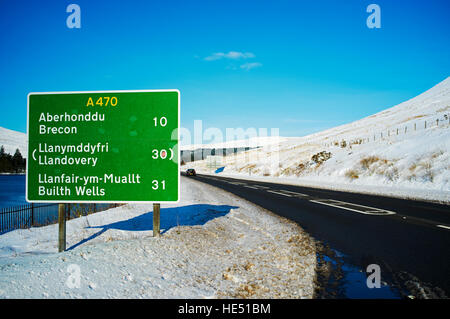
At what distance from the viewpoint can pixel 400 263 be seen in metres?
4.47

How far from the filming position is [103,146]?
547cm

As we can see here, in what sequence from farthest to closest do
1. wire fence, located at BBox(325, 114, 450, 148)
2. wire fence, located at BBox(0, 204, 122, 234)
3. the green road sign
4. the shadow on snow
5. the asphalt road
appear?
wire fence, located at BBox(325, 114, 450, 148) → wire fence, located at BBox(0, 204, 122, 234) → the shadow on snow → the green road sign → the asphalt road

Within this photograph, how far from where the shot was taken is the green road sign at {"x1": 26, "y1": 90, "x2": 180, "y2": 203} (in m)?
5.36

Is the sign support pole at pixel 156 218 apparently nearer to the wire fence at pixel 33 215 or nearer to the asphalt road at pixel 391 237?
the asphalt road at pixel 391 237

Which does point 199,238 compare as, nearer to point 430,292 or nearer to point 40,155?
point 40,155

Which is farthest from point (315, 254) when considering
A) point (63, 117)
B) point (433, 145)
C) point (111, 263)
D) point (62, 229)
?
point (433, 145)

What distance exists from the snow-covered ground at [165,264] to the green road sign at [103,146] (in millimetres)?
1106

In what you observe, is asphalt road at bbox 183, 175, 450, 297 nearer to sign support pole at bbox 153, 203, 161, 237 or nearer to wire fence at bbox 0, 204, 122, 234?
sign support pole at bbox 153, 203, 161, 237

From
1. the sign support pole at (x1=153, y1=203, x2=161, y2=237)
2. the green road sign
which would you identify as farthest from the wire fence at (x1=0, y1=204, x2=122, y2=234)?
the sign support pole at (x1=153, y1=203, x2=161, y2=237)

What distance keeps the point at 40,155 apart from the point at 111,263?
2.88 meters

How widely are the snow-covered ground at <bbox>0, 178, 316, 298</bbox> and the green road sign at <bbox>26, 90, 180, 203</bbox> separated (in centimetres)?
111

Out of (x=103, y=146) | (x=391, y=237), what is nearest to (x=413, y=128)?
(x=391, y=237)

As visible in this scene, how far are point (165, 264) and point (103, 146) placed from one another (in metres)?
2.77

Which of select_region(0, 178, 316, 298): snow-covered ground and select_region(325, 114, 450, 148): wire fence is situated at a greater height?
select_region(325, 114, 450, 148): wire fence
